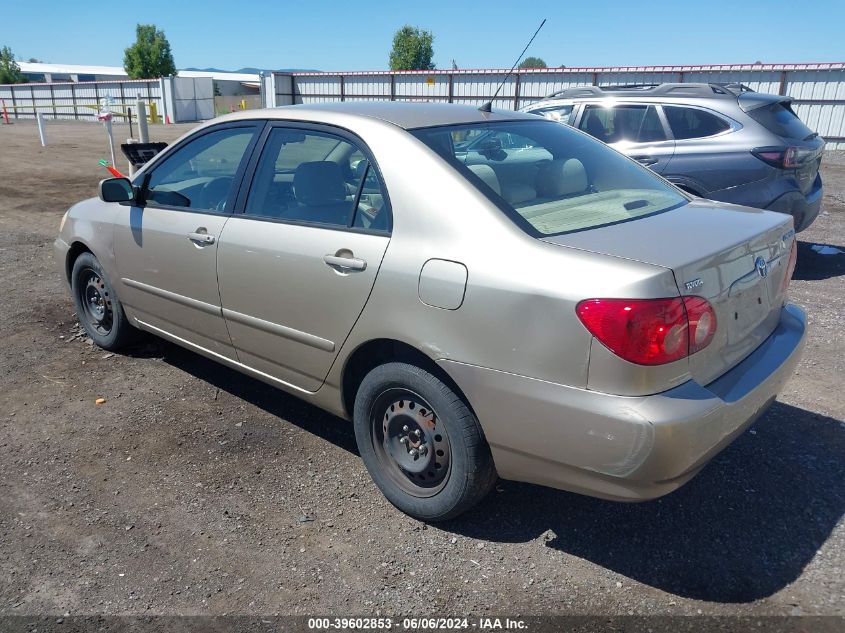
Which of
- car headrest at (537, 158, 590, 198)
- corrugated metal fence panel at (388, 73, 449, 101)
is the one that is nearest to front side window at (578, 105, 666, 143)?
car headrest at (537, 158, 590, 198)

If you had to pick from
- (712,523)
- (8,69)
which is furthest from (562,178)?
(8,69)

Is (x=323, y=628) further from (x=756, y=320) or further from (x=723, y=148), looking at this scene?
(x=723, y=148)

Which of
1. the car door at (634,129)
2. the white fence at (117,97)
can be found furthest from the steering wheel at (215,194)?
the white fence at (117,97)

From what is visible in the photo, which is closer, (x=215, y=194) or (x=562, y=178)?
(x=562, y=178)

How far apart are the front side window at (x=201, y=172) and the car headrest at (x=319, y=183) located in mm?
459

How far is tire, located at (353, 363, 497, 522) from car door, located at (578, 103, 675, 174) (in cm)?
487

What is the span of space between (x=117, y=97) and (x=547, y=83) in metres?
A: 28.0

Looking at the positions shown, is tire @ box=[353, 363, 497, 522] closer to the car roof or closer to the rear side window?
the car roof

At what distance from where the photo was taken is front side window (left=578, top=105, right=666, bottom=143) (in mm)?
7270

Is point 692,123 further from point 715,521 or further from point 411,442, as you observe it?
point 411,442

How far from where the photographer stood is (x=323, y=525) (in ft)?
10.2

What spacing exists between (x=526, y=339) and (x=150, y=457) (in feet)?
7.51

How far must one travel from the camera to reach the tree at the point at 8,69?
216ft

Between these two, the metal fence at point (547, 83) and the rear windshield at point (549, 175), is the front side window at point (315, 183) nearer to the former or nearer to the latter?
the rear windshield at point (549, 175)
